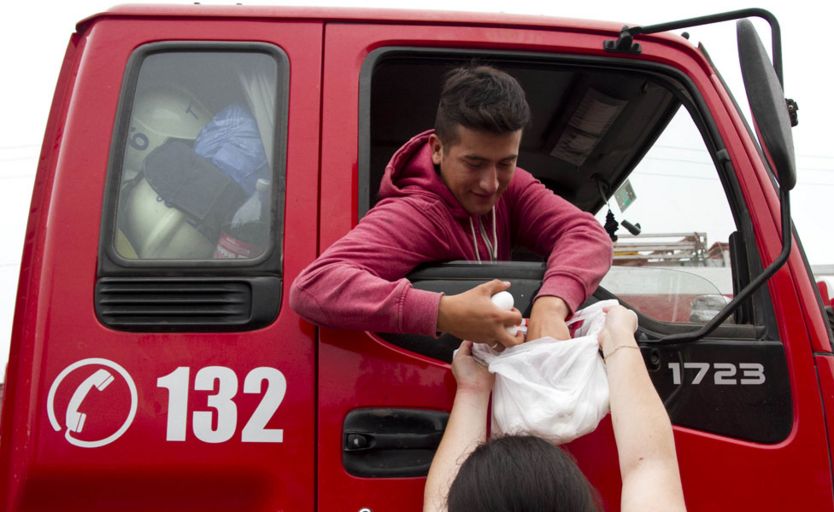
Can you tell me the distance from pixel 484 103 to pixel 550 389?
2.30 ft

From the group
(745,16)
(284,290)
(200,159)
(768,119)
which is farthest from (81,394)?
(745,16)

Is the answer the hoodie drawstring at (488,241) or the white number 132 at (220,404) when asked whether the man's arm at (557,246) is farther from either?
the white number 132 at (220,404)

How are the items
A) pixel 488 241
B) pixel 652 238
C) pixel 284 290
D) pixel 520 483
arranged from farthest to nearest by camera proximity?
pixel 652 238, pixel 488 241, pixel 284 290, pixel 520 483

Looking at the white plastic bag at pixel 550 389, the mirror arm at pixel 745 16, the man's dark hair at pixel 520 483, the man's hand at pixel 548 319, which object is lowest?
the man's dark hair at pixel 520 483

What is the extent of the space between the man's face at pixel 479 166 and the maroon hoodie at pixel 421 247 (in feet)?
0.13

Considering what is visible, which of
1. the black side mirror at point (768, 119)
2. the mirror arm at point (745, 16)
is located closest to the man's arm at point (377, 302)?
the black side mirror at point (768, 119)

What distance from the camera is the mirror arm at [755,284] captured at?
1.54 m

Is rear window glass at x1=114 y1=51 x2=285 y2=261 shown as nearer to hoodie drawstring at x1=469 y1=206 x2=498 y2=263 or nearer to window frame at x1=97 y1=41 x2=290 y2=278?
window frame at x1=97 y1=41 x2=290 y2=278

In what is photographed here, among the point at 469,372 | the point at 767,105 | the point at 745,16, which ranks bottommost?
the point at 469,372

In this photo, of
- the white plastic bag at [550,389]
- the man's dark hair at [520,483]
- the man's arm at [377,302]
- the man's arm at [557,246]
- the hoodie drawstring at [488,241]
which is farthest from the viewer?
the hoodie drawstring at [488,241]

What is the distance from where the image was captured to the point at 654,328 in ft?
6.00

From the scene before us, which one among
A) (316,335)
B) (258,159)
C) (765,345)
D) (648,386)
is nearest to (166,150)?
(258,159)

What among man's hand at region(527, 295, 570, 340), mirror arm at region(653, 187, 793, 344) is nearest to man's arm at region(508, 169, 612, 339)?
man's hand at region(527, 295, 570, 340)

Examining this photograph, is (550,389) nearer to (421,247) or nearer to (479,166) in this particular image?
(421,247)
